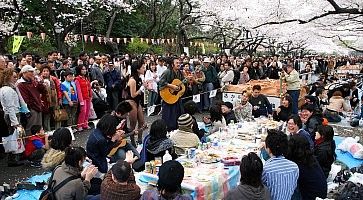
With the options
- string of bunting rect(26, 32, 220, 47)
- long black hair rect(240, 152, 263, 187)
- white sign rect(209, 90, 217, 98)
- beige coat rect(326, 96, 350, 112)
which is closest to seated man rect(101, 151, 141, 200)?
long black hair rect(240, 152, 263, 187)

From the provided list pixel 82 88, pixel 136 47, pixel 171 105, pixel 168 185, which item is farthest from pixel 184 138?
pixel 136 47

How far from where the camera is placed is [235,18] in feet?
81.5

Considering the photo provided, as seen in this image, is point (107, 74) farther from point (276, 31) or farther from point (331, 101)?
point (276, 31)

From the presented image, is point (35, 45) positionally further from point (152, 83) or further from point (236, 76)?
point (152, 83)

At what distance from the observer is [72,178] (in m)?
3.86

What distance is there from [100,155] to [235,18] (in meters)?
21.1

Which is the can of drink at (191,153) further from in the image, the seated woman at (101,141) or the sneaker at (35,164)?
the sneaker at (35,164)

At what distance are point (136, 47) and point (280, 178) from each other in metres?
23.8

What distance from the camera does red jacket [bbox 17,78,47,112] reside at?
7227 millimetres

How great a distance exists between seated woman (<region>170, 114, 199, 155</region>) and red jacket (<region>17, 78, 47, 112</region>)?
10.3ft

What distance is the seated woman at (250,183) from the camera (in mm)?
3584

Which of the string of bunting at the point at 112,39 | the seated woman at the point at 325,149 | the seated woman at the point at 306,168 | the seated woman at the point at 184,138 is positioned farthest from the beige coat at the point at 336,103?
the string of bunting at the point at 112,39

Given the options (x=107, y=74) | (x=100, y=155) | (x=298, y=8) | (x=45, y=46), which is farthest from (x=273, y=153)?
(x=45, y=46)

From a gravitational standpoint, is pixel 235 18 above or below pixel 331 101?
above
